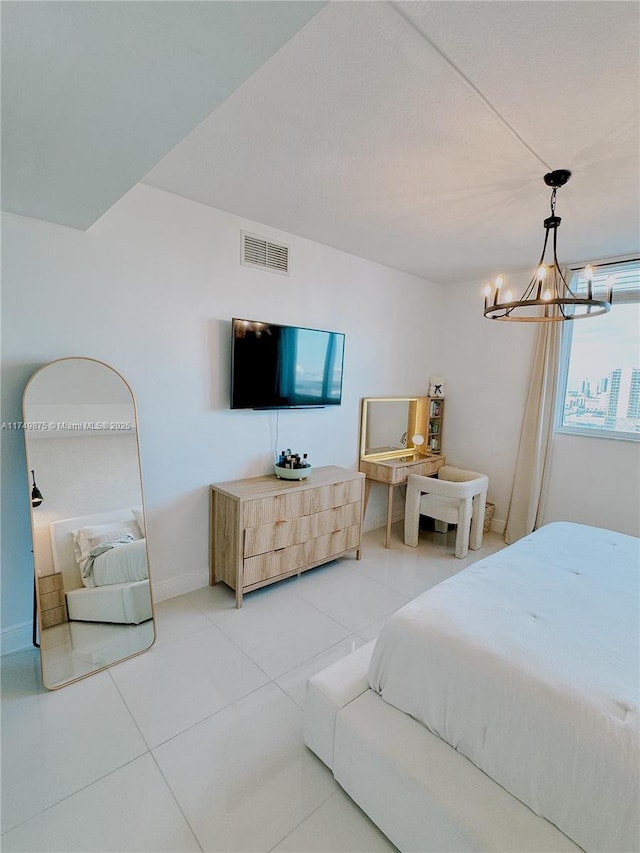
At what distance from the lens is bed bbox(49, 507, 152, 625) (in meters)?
2.06

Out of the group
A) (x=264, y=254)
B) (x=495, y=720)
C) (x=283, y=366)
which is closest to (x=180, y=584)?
(x=283, y=366)

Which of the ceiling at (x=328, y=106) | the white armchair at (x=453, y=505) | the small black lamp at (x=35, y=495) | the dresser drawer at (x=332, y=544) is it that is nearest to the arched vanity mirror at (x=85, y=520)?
the small black lamp at (x=35, y=495)

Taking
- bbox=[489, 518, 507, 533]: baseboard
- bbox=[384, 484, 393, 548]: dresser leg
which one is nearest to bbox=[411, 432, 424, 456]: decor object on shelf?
bbox=[384, 484, 393, 548]: dresser leg

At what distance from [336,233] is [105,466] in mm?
2299

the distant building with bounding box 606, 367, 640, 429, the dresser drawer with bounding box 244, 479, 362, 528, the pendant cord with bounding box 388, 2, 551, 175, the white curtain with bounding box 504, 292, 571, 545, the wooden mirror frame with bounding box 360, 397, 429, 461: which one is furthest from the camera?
the wooden mirror frame with bounding box 360, 397, 429, 461

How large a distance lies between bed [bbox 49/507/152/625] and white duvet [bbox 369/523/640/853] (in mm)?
1518

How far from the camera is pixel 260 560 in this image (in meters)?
2.66

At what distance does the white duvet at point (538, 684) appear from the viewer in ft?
3.21

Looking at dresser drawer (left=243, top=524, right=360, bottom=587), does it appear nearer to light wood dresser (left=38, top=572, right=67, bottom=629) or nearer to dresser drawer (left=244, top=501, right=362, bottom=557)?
dresser drawer (left=244, top=501, right=362, bottom=557)

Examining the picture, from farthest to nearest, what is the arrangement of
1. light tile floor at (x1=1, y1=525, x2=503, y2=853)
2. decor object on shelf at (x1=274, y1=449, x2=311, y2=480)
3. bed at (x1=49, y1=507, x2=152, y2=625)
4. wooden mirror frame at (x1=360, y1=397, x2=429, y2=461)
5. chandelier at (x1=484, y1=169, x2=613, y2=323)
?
wooden mirror frame at (x1=360, y1=397, x2=429, y2=461) < decor object on shelf at (x1=274, y1=449, x2=311, y2=480) < bed at (x1=49, y1=507, x2=152, y2=625) < chandelier at (x1=484, y1=169, x2=613, y2=323) < light tile floor at (x1=1, y1=525, x2=503, y2=853)

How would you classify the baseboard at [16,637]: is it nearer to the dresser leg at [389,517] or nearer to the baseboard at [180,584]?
the baseboard at [180,584]

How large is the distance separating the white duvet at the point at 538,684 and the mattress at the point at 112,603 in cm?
150

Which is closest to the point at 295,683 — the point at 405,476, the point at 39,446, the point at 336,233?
the point at 39,446

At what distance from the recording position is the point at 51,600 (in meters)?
1.99
